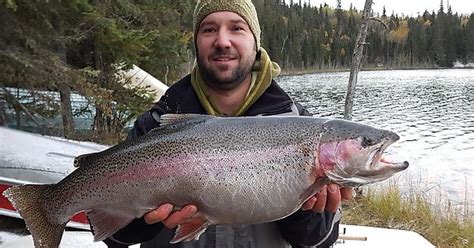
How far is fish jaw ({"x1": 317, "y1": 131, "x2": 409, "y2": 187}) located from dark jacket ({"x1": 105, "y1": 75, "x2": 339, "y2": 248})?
38 cm

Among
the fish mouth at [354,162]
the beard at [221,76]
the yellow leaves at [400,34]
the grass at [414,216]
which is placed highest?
the yellow leaves at [400,34]

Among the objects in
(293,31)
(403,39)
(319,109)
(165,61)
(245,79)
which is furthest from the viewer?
(403,39)

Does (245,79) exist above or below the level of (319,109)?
above

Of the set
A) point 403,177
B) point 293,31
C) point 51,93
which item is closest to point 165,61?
point 51,93

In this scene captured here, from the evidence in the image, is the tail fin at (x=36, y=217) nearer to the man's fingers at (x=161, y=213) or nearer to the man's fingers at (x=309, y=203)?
the man's fingers at (x=161, y=213)

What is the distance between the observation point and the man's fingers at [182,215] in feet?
8.84

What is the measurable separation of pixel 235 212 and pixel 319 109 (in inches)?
1070

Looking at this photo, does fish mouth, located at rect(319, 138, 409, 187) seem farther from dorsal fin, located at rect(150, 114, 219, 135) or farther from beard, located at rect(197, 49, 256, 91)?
beard, located at rect(197, 49, 256, 91)

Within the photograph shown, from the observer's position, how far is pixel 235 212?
2666mm

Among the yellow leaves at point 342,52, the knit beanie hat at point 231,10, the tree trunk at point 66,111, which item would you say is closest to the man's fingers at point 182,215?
the knit beanie hat at point 231,10

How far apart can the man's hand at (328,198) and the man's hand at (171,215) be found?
0.60 metres

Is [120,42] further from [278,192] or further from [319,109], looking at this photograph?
[319,109]

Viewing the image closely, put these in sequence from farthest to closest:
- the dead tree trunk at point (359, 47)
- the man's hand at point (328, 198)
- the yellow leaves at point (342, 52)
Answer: the yellow leaves at point (342, 52) < the dead tree trunk at point (359, 47) < the man's hand at point (328, 198)

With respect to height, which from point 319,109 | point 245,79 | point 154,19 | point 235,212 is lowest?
point 319,109
